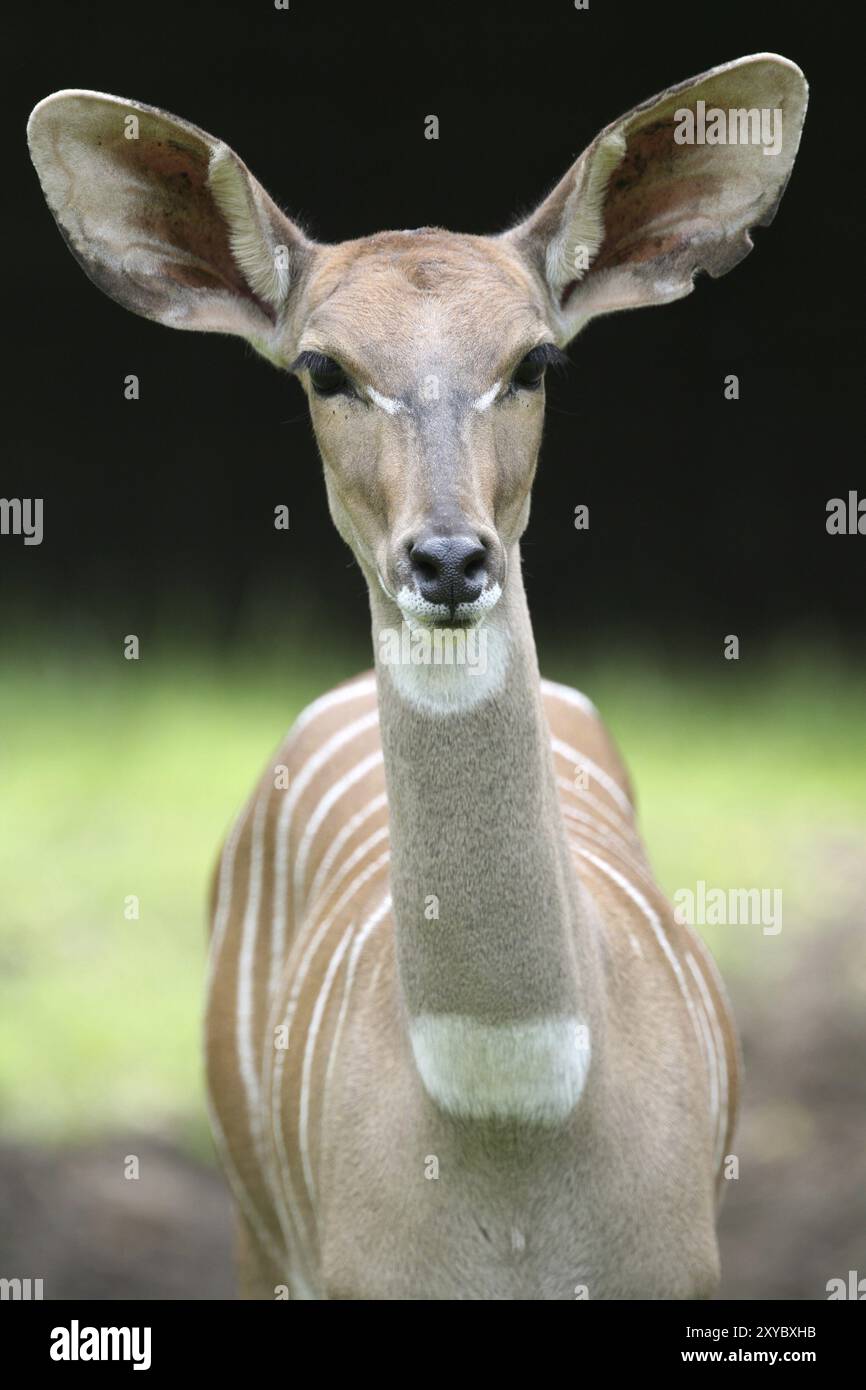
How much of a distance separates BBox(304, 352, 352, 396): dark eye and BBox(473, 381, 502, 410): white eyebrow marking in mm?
236

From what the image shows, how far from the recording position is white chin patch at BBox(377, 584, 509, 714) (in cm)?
316

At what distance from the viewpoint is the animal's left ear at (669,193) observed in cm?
344

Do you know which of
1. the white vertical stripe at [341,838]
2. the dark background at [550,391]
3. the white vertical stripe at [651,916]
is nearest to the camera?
the white vertical stripe at [651,916]

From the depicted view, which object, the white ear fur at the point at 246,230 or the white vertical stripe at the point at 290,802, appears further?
the white vertical stripe at the point at 290,802

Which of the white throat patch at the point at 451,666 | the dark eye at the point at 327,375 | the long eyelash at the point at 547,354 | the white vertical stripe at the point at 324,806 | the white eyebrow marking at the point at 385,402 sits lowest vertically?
the white throat patch at the point at 451,666

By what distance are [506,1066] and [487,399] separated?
3.51 feet

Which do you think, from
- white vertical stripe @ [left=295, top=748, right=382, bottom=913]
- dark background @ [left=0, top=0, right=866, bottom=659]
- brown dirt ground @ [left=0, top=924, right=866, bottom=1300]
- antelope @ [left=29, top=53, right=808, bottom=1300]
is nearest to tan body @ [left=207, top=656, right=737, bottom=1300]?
antelope @ [left=29, top=53, right=808, bottom=1300]

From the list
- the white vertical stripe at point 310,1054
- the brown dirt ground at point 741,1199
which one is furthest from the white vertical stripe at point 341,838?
the brown dirt ground at point 741,1199

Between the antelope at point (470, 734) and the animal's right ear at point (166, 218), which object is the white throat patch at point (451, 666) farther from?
the animal's right ear at point (166, 218)

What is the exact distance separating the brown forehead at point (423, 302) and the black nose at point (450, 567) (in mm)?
417

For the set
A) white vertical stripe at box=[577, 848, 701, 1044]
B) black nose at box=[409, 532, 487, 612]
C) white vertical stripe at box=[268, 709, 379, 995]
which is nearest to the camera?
black nose at box=[409, 532, 487, 612]

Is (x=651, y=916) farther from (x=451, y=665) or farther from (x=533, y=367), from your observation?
(x=533, y=367)

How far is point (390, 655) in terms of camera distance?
3.23m

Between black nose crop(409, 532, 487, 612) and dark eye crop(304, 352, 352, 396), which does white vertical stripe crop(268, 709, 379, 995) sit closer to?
dark eye crop(304, 352, 352, 396)
